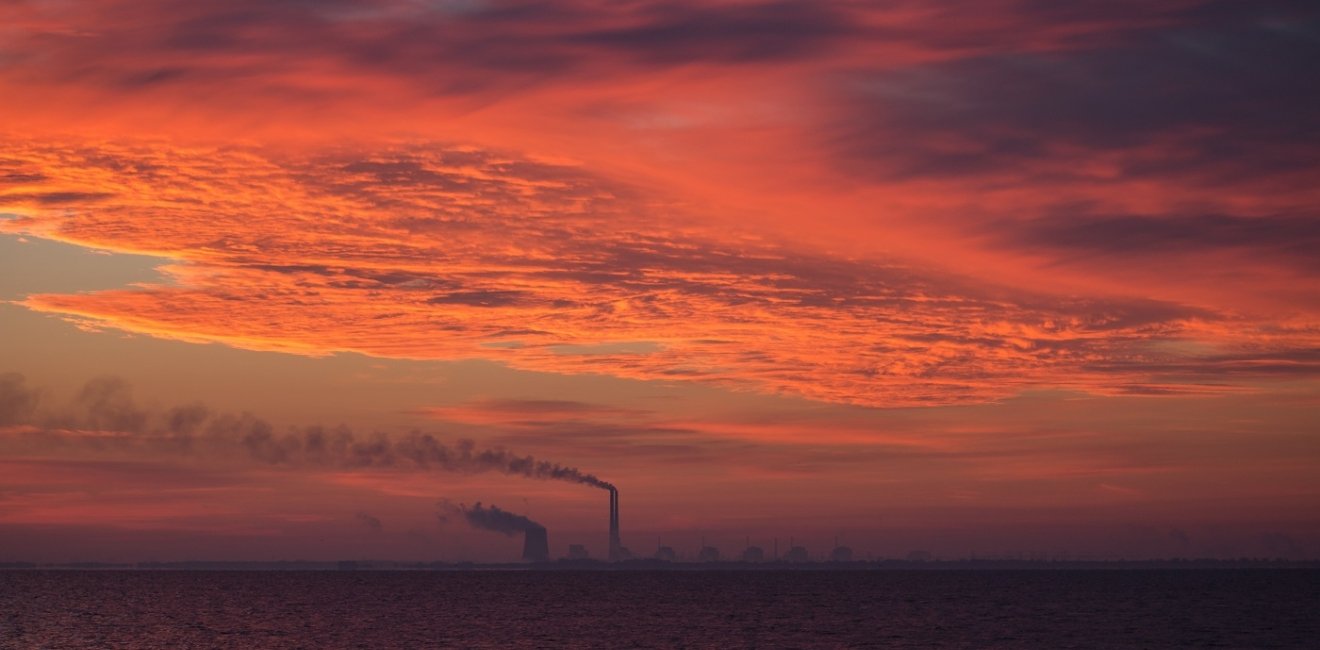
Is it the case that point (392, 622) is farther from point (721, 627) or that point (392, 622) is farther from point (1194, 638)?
point (1194, 638)

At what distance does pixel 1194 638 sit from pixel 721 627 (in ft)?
A: 179

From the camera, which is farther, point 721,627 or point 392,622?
point 392,622

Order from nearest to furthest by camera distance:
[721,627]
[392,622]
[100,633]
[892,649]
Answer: [892,649], [100,633], [721,627], [392,622]

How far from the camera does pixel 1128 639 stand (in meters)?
154

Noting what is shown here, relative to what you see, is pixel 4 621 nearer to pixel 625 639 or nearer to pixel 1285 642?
pixel 625 639

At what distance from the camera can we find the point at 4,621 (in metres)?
186

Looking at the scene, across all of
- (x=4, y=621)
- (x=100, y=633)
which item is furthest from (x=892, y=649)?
(x=4, y=621)

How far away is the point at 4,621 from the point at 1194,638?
151 m

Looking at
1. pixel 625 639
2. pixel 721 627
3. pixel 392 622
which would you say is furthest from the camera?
pixel 392 622

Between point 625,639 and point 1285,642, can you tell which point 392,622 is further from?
point 1285,642

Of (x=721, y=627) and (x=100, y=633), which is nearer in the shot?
(x=100, y=633)

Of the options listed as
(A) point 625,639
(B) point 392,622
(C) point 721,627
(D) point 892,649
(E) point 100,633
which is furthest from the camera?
(B) point 392,622

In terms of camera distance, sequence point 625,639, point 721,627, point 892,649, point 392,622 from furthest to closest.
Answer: point 392,622 < point 721,627 < point 625,639 < point 892,649

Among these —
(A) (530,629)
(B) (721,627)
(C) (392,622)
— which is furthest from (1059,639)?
(C) (392,622)
